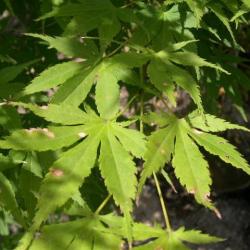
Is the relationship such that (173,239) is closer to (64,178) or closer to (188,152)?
(188,152)

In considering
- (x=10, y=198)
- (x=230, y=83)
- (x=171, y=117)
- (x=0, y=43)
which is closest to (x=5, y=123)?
(x=10, y=198)

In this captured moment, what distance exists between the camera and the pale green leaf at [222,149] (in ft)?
3.38

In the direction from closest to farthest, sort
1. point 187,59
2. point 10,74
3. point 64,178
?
point 64,178 → point 187,59 → point 10,74

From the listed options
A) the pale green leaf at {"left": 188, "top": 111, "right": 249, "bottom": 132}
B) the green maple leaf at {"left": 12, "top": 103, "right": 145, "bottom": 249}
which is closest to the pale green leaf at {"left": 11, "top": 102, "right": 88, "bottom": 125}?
the green maple leaf at {"left": 12, "top": 103, "right": 145, "bottom": 249}

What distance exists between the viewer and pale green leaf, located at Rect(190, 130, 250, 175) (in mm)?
1029

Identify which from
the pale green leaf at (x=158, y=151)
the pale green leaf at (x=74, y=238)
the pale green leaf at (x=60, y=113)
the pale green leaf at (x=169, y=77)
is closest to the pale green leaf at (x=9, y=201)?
the pale green leaf at (x=74, y=238)

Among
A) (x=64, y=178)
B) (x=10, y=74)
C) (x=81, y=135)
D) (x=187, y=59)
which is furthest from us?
(x=10, y=74)

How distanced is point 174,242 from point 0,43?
3.51 ft

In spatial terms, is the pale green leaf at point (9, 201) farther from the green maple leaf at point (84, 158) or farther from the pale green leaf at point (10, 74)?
the pale green leaf at point (10, 74)

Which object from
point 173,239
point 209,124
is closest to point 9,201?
point 173,239

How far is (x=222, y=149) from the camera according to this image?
41.7 inches

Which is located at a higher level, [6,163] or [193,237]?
[6,163]

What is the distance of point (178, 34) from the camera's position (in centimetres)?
131

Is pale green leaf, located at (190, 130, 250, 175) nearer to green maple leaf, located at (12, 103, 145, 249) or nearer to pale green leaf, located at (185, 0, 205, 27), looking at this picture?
green maple leaf, located at (12, 103, 145, 249)
